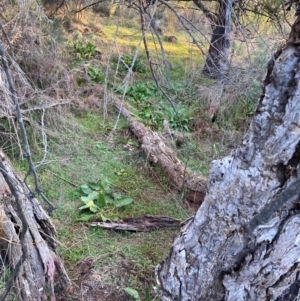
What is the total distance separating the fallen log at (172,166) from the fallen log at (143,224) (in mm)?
395

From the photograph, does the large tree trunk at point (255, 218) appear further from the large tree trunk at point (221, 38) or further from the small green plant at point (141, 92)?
the small green plant at point (141, 92)

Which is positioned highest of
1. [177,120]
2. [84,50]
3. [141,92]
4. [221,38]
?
[221,38]

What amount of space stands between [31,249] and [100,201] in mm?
835

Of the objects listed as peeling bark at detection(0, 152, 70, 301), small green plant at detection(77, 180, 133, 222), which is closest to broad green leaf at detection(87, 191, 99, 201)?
small green plant at detection(77, 180, 133, 222)

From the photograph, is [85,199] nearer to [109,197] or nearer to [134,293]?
[109,197]

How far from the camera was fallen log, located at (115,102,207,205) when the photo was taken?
10.0 feet

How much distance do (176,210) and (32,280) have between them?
1.32 m

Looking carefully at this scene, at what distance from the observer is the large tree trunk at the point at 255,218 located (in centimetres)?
110

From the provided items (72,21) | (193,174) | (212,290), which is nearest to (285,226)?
(212,290)

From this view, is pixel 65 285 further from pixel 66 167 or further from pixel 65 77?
pixel 65 77

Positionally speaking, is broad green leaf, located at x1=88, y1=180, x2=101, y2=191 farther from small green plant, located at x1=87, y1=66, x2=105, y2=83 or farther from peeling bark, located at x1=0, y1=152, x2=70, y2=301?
small green plant, located at x1=87, y1=66, x2=105, y2=83

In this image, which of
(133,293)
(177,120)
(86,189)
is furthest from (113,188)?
(177,120)

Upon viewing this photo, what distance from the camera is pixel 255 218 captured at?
1.21 metres

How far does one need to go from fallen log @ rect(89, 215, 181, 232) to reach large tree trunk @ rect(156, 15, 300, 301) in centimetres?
104
